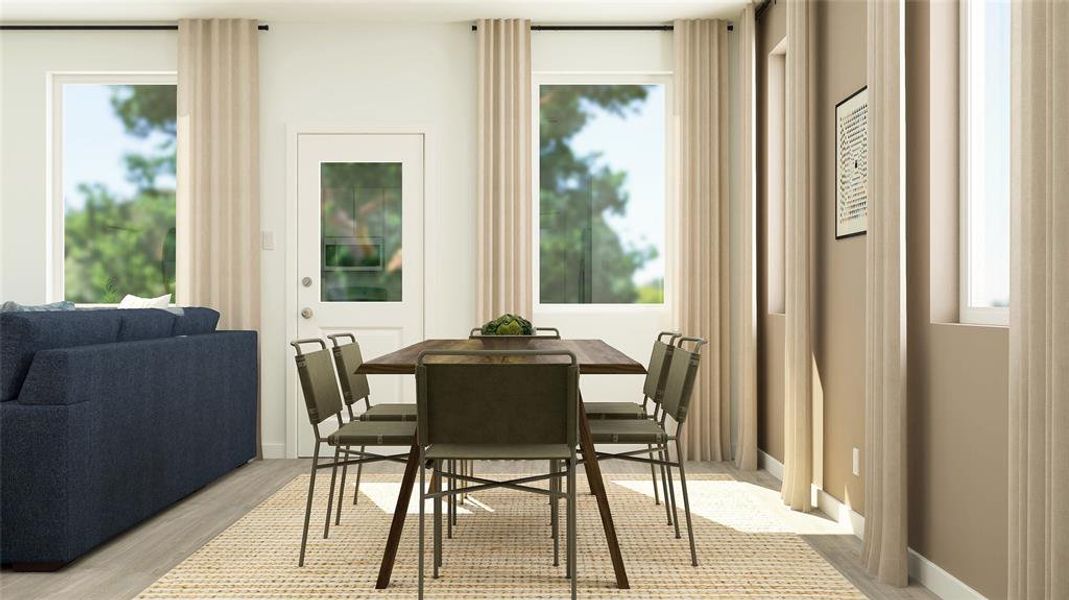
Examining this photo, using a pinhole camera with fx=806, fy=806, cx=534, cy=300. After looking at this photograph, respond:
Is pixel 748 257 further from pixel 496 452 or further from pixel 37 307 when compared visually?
pixel 37 307

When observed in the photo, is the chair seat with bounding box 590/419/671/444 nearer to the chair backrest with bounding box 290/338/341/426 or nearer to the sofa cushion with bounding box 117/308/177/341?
the chair backrest with bounding box 290/338/341/426

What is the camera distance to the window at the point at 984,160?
2.58 metres

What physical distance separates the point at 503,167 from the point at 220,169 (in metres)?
1.86

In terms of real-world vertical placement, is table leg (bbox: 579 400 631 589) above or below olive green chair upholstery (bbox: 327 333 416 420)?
below

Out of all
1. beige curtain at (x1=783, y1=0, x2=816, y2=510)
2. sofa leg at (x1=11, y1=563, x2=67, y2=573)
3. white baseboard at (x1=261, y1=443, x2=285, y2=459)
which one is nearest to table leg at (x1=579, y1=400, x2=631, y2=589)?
beige curtain at (x1=783, y1=0, x2=816, y2=510)

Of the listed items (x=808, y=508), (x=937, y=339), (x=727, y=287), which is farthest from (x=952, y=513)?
(x=727, y=287)

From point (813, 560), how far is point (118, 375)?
2.88 meters

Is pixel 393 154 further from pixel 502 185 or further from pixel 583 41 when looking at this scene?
pixel 583 41

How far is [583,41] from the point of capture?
5.41 meters

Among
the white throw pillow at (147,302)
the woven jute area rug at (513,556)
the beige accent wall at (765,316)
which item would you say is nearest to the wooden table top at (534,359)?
the woven jute area rug at (513,556)

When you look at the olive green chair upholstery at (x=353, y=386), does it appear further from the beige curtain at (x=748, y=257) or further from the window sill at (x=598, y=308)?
the beige curtain at (x=748, y=257)

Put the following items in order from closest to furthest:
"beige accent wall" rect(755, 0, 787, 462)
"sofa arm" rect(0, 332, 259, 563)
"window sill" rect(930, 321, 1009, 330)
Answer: "window sill" rect(930, 321, 1009, 330), "sofa arm" rect(0, 332, 259, 563), "beige accent wall" rect(755, 0, 787, 462)

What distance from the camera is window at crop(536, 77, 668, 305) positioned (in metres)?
5.52

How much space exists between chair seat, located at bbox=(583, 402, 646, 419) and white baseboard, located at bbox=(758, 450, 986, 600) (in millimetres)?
1003
